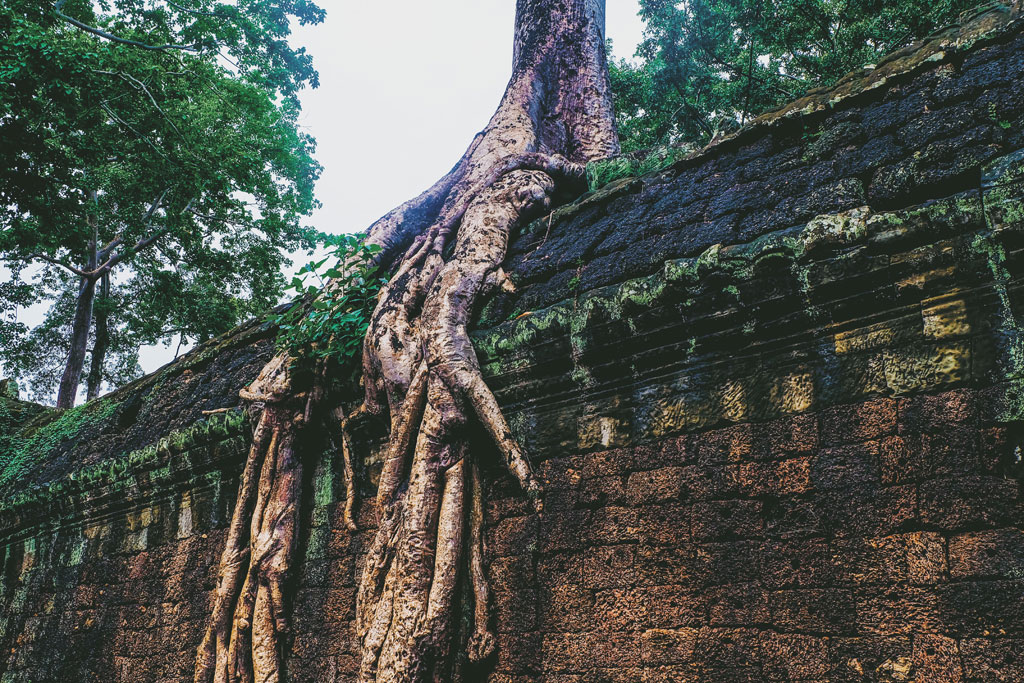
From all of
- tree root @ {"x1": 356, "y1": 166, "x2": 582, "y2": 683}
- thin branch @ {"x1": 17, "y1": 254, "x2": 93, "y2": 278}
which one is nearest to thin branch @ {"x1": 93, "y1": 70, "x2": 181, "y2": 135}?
thin branch @ {"x1": 17, "y1": 254, "x2": 93, "y2": 278}

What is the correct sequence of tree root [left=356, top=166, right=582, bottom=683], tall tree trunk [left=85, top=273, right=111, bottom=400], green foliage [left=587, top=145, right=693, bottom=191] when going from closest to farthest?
tree root [left=356, top=166, right=582, bottom=683] → green foliage [left=587, top=145, right=693, bottom=191] → tall tree trunk [left=85, top=273, right=111, bottom=400]

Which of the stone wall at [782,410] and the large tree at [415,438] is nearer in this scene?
the stone wall at [782,410]

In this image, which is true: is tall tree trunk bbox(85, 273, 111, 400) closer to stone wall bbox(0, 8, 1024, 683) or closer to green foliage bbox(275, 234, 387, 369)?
green foliage bbox(275, 234, 387, 369)

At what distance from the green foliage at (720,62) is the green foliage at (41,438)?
7.98 metres

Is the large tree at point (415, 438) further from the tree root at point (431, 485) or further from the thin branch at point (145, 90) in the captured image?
the thin branch at point (145, 90)

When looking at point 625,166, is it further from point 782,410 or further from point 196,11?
point 196,11

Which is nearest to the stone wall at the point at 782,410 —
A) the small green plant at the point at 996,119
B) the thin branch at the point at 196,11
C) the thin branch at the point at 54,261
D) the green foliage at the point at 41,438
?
the small green plant at the point at 996,119

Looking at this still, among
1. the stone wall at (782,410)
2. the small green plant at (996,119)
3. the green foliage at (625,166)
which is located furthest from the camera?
the green foliage at (625,166)

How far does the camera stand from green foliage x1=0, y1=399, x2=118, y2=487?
6555 millimetres

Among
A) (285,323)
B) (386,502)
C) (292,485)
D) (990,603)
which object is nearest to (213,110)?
(285,323)

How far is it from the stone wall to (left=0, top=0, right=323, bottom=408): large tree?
5.53 metres

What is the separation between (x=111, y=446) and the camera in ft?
18.9

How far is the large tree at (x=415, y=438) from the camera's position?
2.90 m

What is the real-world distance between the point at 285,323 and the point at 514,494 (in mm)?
2431
